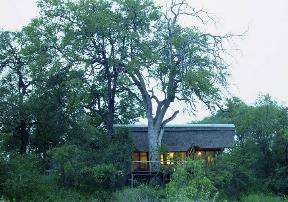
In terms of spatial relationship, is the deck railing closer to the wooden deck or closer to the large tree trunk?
the wooden deck

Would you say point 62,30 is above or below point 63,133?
above

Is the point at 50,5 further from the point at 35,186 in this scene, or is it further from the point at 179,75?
the point at 35,186

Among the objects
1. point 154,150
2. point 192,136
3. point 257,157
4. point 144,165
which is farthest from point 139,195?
point 192,136

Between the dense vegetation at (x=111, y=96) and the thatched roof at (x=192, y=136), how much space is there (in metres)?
4.24

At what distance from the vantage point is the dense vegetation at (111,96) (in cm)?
3000

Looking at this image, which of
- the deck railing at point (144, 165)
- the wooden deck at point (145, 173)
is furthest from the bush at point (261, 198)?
the wooden deck at point (145, 173)

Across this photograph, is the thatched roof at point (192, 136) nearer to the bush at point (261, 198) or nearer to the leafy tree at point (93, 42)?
the leafy tree at point (93, 42)

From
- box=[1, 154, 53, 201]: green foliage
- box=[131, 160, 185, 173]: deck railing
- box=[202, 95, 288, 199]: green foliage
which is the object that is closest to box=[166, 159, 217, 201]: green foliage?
box=[202, 95, 288, 199]: green foliage

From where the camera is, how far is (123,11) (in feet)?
108

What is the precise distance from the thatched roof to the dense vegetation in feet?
13.9

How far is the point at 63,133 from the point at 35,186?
7.10 m

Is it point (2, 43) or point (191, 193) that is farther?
point (2, 43)

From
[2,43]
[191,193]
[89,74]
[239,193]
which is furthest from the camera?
[2,43]

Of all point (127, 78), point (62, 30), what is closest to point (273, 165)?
point (127, 78)
